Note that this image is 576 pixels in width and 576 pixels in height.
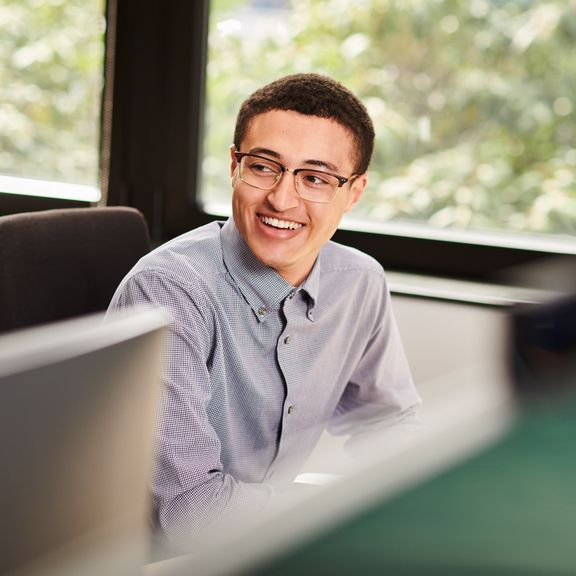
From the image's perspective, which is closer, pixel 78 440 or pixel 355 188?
pixel 78 440

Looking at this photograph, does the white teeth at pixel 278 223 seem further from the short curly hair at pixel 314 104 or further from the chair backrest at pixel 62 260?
the chair backrest at pixel 62 260

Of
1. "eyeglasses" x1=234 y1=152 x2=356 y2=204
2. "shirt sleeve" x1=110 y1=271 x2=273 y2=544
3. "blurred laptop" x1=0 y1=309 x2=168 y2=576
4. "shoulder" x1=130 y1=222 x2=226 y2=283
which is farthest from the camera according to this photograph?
"eyeglasses" x1=234 y1=152 x2=356 y2=204

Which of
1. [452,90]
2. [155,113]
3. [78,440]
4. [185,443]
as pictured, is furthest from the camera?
[155,113]

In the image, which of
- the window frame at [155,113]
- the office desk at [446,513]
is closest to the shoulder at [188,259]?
the office desk at [446,513]

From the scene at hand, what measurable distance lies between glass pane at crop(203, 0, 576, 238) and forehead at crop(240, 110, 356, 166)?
1015 millimetres

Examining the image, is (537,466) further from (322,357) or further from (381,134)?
(381,134)

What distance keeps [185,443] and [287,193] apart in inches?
18.1

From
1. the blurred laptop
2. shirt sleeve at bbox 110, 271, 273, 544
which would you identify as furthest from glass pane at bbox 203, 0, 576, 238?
the blurred laptop

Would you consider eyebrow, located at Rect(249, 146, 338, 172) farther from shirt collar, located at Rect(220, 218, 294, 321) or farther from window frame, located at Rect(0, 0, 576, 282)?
window frame, located at Rect(0, 0, 576, 282)

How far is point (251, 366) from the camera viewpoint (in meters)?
1.58

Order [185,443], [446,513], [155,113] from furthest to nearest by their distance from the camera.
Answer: [155,113] → [185,443] → [446,513]

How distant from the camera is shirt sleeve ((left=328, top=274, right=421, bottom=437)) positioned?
1.82 meters

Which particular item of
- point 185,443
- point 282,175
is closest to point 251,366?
point 185,443

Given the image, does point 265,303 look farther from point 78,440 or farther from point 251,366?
point 78,440
